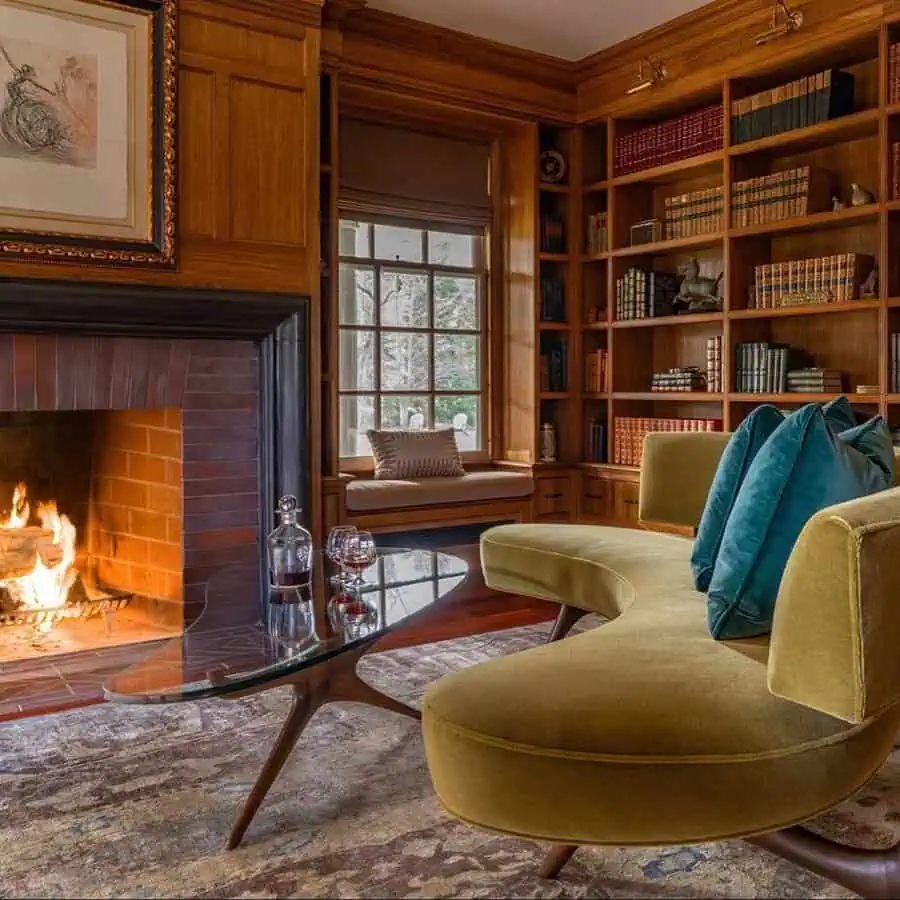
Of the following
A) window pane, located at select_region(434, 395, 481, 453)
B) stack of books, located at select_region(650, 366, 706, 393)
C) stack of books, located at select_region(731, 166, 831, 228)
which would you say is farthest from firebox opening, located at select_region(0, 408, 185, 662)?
stack of books, located at select_region(731, 166, 831, 228)

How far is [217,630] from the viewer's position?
7.36 feet

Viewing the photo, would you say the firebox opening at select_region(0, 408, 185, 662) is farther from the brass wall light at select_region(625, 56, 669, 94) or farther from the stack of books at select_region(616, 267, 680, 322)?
the brass wall light at select_region(625, 56, 669, 94)

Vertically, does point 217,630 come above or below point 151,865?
above

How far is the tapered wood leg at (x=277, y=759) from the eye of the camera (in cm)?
207

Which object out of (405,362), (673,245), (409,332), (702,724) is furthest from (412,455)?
(702,724)

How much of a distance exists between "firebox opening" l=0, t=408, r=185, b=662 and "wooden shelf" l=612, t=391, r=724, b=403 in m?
2.26

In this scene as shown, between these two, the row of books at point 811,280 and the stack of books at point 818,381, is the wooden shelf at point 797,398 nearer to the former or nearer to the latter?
the stack of books at point 818,381

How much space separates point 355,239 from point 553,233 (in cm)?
106

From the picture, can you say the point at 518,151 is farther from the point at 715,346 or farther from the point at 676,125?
the point at 715,346

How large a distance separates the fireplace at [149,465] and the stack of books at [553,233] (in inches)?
68.2

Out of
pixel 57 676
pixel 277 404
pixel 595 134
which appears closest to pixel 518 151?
pixel 595 134

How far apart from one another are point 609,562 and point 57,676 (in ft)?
6.39

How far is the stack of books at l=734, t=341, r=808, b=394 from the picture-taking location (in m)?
4.15

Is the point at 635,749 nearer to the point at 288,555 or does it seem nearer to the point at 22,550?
the point at 288,555
